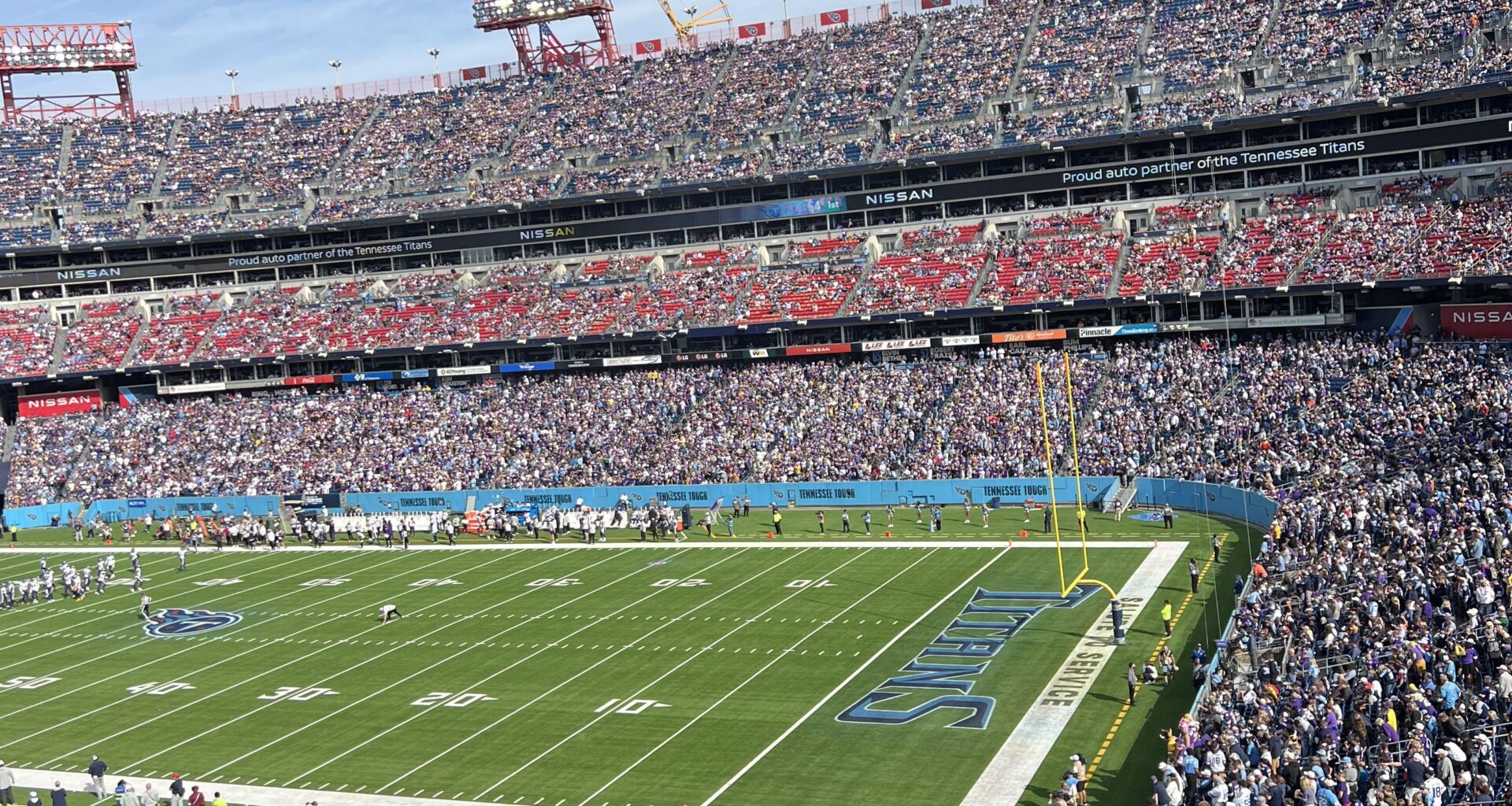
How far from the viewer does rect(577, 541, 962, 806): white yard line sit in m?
22.8

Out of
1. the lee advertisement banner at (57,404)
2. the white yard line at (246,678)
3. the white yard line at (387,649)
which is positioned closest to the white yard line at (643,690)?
the white yard line at (387,649)

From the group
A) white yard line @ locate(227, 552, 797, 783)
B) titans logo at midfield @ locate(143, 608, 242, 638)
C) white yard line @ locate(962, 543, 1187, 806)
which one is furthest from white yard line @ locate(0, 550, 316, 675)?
white yard line @ locate(962, 543, 1187, 806)

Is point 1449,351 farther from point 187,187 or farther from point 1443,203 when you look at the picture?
point 187,187

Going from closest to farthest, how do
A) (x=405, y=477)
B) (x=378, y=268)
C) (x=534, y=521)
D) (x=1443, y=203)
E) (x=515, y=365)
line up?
1. (x=534, y=521)
2. (x=1443, y=203)
3. (x=405, y=477)
4. (x=515, y=365)
5. (x=378, y=268)

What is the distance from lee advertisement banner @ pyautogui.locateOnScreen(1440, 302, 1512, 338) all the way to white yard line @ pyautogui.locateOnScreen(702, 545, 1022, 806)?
2010 centimetres

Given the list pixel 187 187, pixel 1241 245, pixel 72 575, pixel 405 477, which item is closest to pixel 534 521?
pixel 405 477

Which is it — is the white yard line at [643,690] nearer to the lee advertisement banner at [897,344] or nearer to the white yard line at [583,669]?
the white yard line at [583,669]

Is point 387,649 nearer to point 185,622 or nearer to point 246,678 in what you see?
point 246,678

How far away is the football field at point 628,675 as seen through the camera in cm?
2311

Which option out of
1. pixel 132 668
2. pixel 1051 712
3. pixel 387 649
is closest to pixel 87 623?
pixel 132 668

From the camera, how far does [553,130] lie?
74062 mm

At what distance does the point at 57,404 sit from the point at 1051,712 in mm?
60128

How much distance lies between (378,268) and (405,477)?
21.1 metres

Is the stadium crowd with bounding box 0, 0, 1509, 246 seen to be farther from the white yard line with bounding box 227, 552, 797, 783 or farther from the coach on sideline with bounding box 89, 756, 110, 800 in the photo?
the coach on sideline with bounding box 89, 756, 110, 800
